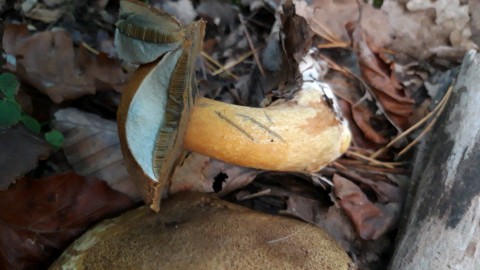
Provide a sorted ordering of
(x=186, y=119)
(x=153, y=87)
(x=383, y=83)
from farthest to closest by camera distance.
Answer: (x=383, y=83), (x=186, y=119), (x=153, y=87)

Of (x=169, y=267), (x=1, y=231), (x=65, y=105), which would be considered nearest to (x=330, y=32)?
(x=65, y=105)

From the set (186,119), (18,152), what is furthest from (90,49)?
(186,119)

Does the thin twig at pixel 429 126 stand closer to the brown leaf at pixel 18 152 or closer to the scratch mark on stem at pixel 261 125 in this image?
the scratch mark on stem at pixel 261 125

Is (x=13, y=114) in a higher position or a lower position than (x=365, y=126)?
lower

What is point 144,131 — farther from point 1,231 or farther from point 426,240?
point 426,240

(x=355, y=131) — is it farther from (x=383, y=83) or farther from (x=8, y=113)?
(x=8, y=113)

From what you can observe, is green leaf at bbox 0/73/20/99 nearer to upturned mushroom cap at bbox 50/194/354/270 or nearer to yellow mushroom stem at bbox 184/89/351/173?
upturned mushroom cap at bbox 50/194/354/270

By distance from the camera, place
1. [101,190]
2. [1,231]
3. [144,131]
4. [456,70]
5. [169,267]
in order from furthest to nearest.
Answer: [456,70] < [101,190] < [1,231] < [169,267] < [144,131]

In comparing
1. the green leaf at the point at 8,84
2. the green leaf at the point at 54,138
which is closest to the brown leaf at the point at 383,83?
the green leaf at the point at 54,138
